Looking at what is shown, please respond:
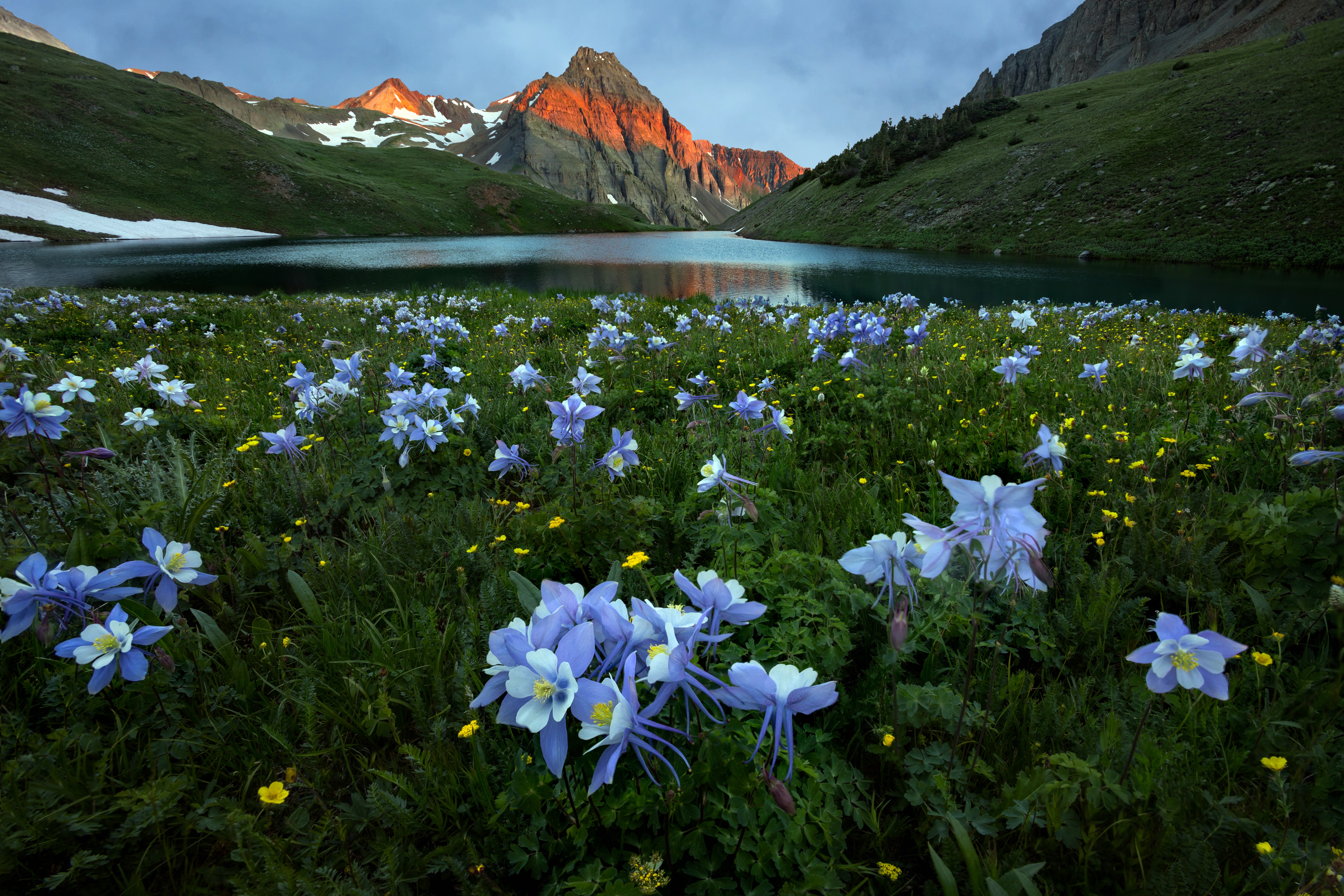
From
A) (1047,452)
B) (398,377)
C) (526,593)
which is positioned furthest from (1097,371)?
(398,377)

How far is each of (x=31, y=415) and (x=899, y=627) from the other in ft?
12.7

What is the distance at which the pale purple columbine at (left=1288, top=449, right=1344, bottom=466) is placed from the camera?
2.02 metres

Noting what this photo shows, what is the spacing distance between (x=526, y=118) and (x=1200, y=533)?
791 feet

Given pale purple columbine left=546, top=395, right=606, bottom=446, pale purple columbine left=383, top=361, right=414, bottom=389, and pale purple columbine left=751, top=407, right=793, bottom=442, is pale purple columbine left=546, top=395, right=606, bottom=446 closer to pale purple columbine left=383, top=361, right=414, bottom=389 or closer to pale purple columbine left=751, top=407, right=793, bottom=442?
pale purple columbine left=751, top=407, right=793, bottom=442

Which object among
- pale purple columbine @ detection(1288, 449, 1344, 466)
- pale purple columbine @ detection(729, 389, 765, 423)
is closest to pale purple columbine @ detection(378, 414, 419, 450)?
pale purple columbine @ detection(729, 389, 765, 423)

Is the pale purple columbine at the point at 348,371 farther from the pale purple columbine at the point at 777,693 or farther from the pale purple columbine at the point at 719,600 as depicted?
the pale purple columbine at the point at 777,693

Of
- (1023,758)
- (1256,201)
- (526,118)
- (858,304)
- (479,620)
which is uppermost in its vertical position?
(526,118)

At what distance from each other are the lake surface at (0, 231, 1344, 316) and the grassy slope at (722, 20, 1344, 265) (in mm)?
5572

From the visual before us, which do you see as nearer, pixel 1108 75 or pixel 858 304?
pixel 858 304

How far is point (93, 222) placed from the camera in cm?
5841

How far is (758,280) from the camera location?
25656 mm

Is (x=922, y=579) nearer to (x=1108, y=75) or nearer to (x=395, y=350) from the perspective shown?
(x=395, y=350)

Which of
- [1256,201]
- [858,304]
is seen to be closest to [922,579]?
[858,304]

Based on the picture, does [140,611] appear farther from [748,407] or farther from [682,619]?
[748,407]
